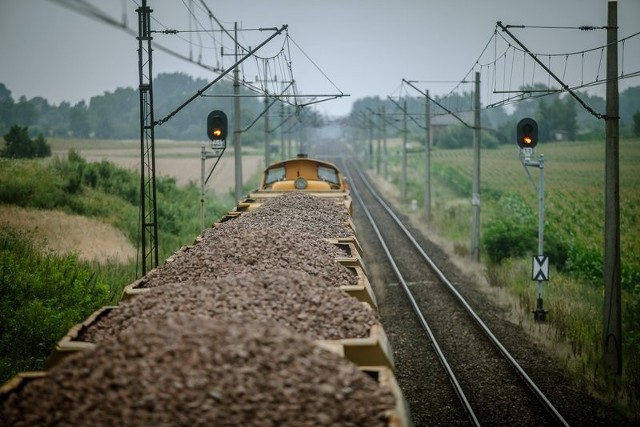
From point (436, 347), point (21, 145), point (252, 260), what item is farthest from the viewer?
point (21, 145)

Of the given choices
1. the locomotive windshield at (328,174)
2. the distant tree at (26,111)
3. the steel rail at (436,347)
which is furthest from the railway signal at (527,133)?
the distant tree at (26,111)

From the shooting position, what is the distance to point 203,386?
4.15m

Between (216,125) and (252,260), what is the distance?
26.3 ft

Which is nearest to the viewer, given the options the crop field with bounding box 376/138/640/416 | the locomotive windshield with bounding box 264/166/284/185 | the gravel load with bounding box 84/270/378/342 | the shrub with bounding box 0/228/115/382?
the gravel load with bounding box 84/270/378/342

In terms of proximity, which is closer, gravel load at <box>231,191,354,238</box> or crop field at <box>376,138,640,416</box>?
gravel load at <box>231,191,354,238</box>

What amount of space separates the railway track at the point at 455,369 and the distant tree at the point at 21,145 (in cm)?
2395

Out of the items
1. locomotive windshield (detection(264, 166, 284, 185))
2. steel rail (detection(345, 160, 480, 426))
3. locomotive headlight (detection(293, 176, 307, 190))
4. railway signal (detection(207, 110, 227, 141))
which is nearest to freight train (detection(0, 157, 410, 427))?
steel rail (detection(345, 160, 480, 426))

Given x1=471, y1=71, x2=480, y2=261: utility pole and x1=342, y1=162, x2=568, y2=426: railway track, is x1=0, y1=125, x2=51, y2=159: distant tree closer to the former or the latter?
x1=471, y1=71, x2=480, y2=261: utility pole

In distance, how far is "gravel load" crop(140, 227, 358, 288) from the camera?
7.49m

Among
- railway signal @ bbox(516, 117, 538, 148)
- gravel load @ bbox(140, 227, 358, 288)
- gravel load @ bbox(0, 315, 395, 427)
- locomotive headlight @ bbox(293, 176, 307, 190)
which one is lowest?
gravel load @ bbox(0, 315, 395, 427)

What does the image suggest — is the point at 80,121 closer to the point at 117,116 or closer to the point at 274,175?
the point at 117,116

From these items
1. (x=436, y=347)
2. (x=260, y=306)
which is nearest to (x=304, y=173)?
(x=436, y=347)

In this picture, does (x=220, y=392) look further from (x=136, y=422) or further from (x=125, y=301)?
(x=125, y=301)

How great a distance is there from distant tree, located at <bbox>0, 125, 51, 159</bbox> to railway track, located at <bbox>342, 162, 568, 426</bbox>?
23954 millimetres
